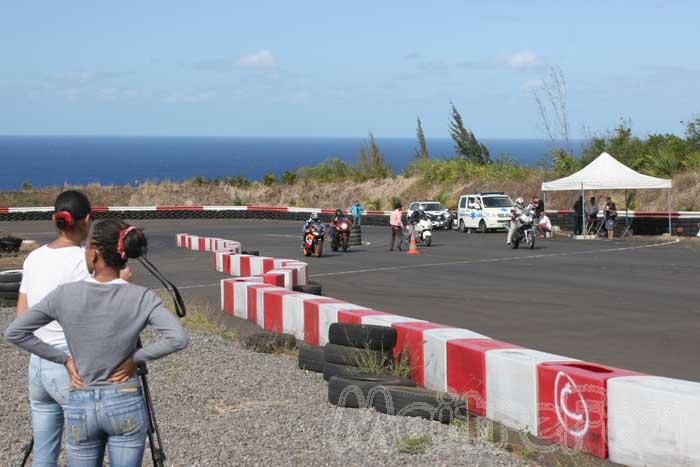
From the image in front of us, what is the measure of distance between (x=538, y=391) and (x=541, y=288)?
12.0 meters

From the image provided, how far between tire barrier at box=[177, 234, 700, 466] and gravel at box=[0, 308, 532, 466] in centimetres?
36

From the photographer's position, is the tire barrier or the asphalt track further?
the asphalt track

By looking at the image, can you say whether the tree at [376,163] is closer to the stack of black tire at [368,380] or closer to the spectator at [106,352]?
the stack of black tire at [368,380]

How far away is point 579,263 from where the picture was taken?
85.5 ft

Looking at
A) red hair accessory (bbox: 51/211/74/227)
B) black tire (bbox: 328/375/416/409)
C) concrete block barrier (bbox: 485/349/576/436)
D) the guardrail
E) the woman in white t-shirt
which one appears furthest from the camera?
the guardrail

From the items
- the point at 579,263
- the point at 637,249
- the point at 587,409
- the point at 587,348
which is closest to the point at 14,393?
the point at 587,409

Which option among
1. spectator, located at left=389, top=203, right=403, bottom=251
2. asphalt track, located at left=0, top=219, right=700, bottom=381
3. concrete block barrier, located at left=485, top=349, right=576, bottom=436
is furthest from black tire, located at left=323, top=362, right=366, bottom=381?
spectator, located at left=389, top=203, right=403, bottom=251

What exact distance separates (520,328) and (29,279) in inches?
374

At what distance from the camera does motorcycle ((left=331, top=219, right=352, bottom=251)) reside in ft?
102

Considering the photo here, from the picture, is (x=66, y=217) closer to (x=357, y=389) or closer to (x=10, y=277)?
(x=357, y=389)

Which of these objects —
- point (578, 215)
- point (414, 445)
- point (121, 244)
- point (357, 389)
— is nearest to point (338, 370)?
point (357, 389)

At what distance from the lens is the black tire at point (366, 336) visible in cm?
1046

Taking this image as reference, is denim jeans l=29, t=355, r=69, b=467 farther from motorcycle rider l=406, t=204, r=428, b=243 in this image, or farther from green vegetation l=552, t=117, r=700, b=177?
green vegetation l=552, t=117, r=700, b=177

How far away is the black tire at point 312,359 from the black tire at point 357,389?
59.6 inches
